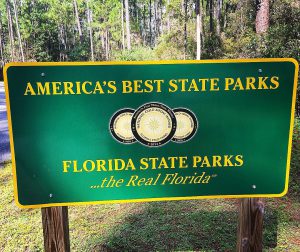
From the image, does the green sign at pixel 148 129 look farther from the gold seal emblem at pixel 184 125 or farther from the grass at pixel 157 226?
the grass at pixel 157 226

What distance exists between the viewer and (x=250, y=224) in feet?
7.14

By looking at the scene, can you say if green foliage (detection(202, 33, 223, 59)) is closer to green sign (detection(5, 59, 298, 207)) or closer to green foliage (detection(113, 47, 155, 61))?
green foliage (detection(113, 47, 155, 61))

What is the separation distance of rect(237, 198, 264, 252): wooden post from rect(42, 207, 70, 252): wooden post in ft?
3.69

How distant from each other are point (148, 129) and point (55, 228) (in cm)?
84

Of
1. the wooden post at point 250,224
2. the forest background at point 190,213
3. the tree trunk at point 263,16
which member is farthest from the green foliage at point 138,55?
the wooden post at point 250,224

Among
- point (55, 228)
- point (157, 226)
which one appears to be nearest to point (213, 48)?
point (157, 226)

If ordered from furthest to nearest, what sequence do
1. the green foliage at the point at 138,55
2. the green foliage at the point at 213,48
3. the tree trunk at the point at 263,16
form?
1. the green foliage at the point at 138,55
2. the green foliage at the point at 213,48
3. the tree trunk at the point at 263,16

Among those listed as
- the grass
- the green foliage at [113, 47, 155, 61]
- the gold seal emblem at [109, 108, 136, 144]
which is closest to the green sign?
the gold seal emblem at [109, 108, 136, 144]

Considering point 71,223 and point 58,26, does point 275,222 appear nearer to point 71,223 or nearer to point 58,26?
point 71,223

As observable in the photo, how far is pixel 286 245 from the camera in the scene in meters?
3.42

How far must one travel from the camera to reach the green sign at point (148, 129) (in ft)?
6.35

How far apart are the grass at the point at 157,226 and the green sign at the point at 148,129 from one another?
154cm

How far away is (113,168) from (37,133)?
1.60 feet

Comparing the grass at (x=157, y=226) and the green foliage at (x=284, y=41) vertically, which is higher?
the green foliage at (x=284, y=41)
